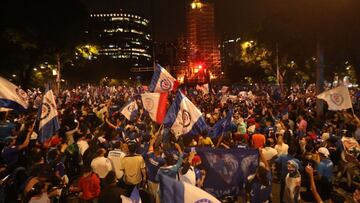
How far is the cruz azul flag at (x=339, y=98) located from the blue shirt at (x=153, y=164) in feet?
20.7

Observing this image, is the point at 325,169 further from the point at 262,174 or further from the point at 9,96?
the point at 9,96

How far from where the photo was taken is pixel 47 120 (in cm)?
977

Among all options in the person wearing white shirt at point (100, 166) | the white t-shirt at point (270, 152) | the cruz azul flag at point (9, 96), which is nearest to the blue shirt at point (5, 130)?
the cruz azul flag at point (9, 96)

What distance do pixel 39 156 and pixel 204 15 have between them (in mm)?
110245

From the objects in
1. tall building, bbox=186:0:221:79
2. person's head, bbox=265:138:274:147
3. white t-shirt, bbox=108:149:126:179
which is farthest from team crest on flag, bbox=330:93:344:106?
tall building, bbox=186:0:221:79

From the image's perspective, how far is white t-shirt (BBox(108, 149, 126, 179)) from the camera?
344 inches

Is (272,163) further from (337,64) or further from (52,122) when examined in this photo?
(337,64)

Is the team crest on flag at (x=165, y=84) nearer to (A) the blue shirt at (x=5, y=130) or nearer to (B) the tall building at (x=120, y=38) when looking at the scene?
(A) the blue shirt at (x=5, y=130)

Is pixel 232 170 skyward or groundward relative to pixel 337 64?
groundward

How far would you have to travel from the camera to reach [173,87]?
12.2 m

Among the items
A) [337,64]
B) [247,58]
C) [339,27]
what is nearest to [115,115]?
[339,27]

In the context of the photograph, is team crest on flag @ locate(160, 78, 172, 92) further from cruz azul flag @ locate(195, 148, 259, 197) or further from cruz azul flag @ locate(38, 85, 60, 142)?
cruz azul flag @ locate(195, 148, 259, 197)

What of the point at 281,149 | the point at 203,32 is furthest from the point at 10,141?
the point at 203,32

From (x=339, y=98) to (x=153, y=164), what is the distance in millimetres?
6662
